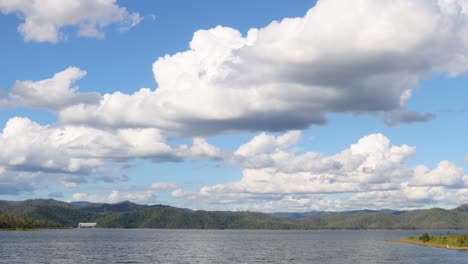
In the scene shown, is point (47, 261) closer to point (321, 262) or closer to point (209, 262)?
point (209, 262)

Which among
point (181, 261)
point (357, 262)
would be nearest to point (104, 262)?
point (181, 261)

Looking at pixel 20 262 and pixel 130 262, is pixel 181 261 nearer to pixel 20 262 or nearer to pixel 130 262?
pixel 130 262

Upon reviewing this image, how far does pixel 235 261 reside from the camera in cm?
17375

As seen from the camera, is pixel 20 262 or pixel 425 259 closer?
pixel 20 262

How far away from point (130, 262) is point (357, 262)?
70018mm

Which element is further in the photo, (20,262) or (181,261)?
(181,261)

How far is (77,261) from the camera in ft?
554

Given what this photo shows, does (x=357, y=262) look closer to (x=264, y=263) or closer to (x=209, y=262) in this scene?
(x=264, y=263)

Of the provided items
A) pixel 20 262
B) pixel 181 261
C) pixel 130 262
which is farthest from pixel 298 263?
pixel 20 262

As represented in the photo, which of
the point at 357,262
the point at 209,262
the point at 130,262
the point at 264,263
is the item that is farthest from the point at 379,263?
the point at 130,262

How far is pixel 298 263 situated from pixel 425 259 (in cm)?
4378

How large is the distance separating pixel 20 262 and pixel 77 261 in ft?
53.4

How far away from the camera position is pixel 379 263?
16862cm

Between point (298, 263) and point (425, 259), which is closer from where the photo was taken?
point (298, 263)
